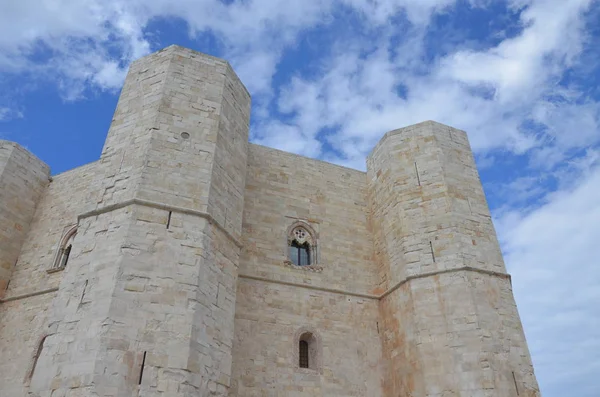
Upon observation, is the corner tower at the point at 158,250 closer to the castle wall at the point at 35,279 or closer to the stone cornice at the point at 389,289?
the stone cornice at the point at 389,289

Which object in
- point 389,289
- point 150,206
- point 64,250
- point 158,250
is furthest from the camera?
point 64,250

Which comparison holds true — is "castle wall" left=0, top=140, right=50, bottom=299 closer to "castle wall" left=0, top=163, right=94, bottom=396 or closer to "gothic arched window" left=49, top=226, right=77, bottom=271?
"castle wall" left=0, top=163, right=94, bottom=396

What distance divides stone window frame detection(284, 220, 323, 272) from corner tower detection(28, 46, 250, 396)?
185 centimetres

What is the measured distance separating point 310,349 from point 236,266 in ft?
8.52

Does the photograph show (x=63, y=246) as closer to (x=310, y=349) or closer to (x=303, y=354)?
(x=303, y=354)

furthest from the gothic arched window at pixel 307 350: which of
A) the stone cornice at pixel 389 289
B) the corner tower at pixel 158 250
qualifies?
the corner tower at pixel 158 250

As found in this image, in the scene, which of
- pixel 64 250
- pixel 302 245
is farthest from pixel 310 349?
pixel 64 250

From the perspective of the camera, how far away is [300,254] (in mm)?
11438

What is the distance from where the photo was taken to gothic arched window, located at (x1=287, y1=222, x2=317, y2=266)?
11.3 m

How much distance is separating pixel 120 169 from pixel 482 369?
7833 millimetres

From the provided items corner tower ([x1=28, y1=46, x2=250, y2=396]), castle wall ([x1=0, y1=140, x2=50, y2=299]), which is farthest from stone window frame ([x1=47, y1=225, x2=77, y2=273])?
corner tower ([x1=28, y1=46, x2=250, y2=396])

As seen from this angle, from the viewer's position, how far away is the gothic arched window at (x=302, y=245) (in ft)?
37.2

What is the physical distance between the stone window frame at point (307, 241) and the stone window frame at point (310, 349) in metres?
1.52

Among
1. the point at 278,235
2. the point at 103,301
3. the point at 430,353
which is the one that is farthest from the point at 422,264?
the point at 103,301
